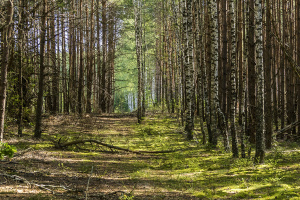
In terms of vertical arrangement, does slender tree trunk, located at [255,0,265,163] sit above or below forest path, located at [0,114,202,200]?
above

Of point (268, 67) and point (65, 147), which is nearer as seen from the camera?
point (65, 147)

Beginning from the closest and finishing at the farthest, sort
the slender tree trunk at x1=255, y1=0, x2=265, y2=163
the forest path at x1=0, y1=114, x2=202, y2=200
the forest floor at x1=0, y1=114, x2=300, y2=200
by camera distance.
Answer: the forest path at x1=0, y1=114, x2=202, y2=200
the forest floor at x1=0, y1=114, x2=300, y2=200
the slender tree trunk at x1=255, y1=0, x2=265, y2=163

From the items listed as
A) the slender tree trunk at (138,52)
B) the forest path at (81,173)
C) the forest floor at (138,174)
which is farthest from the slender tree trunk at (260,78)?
the slender tree trunk at (138,52)

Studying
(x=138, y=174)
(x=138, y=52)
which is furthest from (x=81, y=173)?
(x=138, y=52)

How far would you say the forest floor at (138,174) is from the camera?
5.07 meters

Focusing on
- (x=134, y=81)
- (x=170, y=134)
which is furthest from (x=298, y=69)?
(x=134, y=81)

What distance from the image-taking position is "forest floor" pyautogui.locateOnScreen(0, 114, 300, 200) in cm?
507

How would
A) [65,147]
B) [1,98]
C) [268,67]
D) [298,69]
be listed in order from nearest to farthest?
[298,69] → [1,98] → [65,147] → [268,67]

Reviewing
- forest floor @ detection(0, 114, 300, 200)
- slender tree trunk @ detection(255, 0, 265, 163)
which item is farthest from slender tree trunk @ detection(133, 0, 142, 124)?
slender tree trunk @ detection(255, 0, 265, 163)

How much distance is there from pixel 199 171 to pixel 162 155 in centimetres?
248

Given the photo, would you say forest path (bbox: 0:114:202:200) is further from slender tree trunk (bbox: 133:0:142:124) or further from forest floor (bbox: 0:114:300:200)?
slender tree trunk (bbox: 133:0:142:124)

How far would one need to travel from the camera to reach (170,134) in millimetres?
15094

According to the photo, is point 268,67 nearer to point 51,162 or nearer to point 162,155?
point 162,155

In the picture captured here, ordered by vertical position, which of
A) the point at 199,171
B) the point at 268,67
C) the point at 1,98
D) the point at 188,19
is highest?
the point at 188,19
